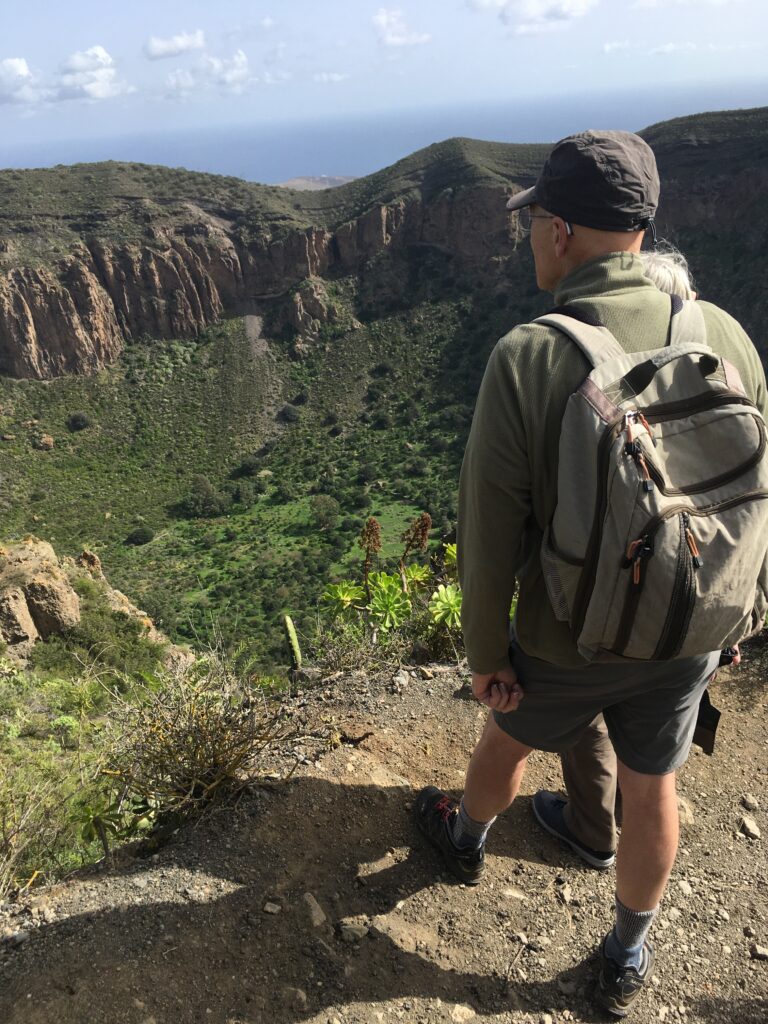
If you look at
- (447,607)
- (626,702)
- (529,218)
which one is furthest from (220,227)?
(626,702)

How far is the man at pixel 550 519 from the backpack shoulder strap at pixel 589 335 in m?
0.02

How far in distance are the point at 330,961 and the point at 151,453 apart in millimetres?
30934

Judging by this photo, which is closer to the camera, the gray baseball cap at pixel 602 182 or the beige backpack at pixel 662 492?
the beige backpack at pixel 662 492

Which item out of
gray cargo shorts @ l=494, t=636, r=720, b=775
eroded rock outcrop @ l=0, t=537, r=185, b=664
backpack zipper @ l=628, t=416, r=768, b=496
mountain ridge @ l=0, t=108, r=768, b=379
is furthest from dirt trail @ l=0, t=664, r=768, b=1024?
mountain ridge @ l=0, t=108, r=768, b=379

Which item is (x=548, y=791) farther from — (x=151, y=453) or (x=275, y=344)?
(x=275, y=344)

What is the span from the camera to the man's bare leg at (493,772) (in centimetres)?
179

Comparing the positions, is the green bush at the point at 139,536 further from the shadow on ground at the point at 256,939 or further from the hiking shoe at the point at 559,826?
the hiking shoe at the point at 559,826

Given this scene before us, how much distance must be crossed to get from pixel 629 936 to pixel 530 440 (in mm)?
1274

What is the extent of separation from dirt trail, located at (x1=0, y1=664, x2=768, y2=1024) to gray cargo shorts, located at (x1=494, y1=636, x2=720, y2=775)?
686mm

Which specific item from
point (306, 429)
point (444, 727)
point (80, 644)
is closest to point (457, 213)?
point (306, 429)

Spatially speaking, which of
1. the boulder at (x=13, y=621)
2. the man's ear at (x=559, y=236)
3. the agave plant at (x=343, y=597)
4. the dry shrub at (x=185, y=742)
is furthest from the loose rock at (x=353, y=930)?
the boulder at (x=13, y=621)

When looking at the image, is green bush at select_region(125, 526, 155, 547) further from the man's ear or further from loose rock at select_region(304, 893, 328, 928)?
the man's ear

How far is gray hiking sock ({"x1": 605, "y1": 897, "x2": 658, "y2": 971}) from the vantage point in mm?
1671

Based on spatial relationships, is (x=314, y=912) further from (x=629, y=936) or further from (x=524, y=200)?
(x=524, y=200)
